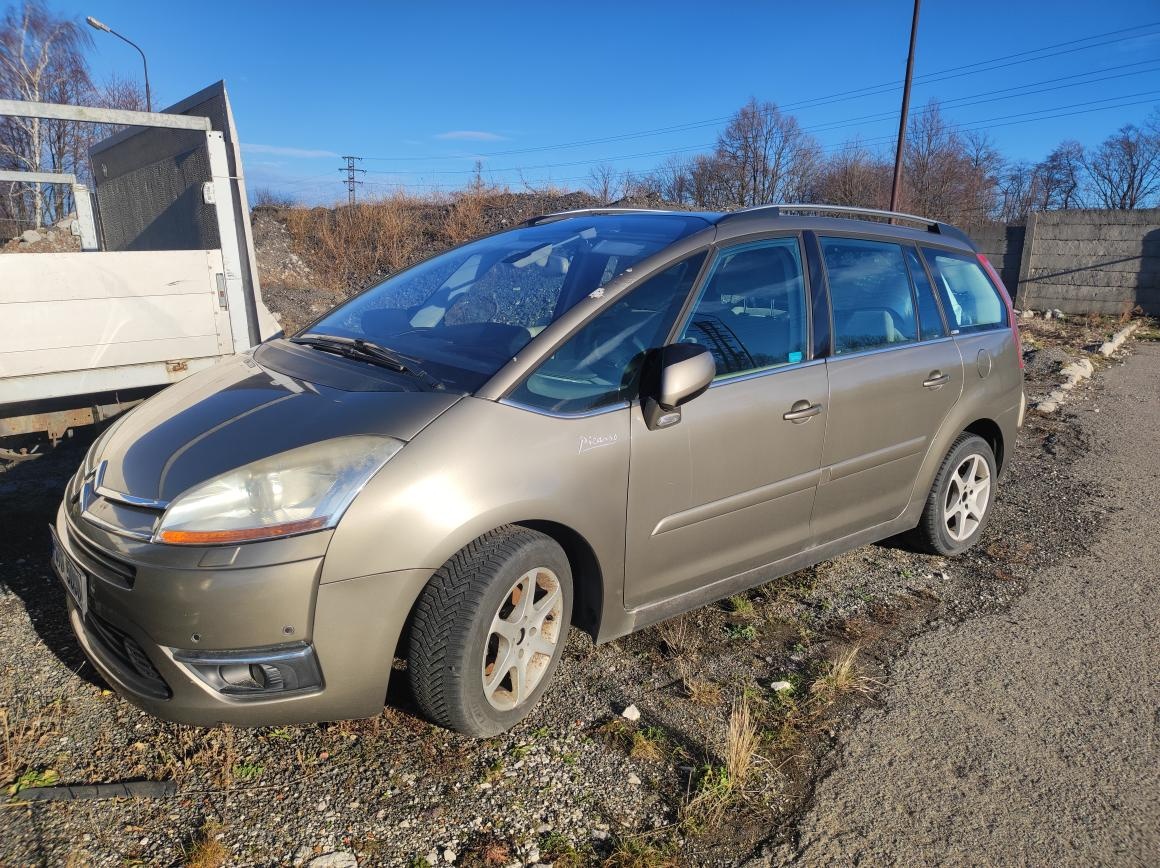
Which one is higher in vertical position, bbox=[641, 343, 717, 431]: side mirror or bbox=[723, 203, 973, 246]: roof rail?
bbox=[723, 203, 973, 246]: roof rail

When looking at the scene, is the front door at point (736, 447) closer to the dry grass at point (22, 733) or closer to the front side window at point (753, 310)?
the front side window at point (753, 310)

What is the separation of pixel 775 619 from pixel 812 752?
100cm

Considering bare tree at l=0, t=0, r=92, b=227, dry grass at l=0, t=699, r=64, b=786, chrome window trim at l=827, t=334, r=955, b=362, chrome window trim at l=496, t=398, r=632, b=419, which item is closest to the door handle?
chrome window trim at l=827, t=334, r=955, b=362

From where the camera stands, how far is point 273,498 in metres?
2.35

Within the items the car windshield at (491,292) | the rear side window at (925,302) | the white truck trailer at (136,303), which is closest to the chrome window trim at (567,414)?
the car windshield at (491,292)

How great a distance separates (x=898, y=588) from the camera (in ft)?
13.7

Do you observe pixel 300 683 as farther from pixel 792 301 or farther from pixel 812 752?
pixel 792 301

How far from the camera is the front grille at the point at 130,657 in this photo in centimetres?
242

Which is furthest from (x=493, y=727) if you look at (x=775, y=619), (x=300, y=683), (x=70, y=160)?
(x=70, y=160)

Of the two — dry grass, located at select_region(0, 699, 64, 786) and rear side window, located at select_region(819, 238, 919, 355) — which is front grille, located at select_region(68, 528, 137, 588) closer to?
dry grass, located at select_region(0, 699, 64, 786)

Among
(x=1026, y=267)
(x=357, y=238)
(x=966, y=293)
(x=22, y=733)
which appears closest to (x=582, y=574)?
(x=22, y=733)

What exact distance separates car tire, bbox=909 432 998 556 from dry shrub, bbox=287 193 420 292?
14636 millimetres

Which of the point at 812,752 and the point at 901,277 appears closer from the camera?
the point at 812,752

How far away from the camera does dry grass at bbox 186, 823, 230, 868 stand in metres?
2.19
